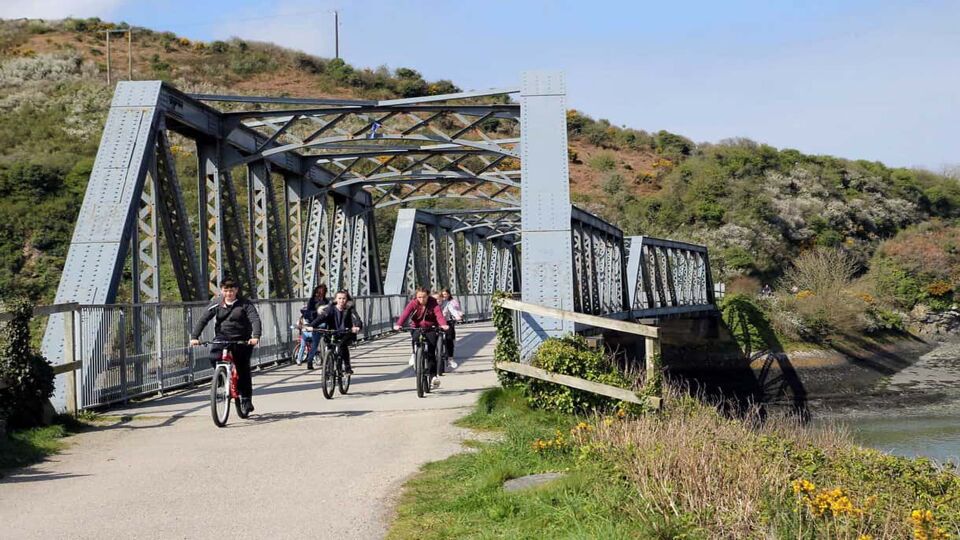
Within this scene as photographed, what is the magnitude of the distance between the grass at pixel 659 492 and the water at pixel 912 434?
525 inches

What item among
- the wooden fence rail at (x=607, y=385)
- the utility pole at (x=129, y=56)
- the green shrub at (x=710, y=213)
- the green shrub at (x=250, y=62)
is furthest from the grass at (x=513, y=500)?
the green shrub at (x=250, y=62)

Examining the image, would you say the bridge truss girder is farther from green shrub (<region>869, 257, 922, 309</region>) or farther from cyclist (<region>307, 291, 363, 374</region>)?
cyclist (<region>307, 291, 363, 374</region>)

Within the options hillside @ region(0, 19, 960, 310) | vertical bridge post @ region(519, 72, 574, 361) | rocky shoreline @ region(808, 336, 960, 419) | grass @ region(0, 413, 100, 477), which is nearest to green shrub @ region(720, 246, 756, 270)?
hillside @ region(0, 19, 960, 310)

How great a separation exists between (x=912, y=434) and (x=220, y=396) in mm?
20020

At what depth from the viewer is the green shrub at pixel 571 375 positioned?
10492 mm

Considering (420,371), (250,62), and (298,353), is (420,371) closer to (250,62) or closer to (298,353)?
(298,353)

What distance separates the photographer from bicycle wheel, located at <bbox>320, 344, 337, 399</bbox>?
499 inches

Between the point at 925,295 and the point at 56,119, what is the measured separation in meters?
50.4

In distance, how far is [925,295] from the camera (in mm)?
51156

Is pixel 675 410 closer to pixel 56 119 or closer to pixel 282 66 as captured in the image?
pixel 56 119

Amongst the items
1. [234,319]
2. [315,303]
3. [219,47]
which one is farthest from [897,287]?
[219,47]

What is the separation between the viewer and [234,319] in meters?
10.7

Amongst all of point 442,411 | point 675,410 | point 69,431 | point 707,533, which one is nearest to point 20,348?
point 69,431

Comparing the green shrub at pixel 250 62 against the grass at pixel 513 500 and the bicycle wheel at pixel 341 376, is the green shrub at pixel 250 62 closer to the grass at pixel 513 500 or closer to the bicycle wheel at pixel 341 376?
the bicycle wheel at pixel 341 376
